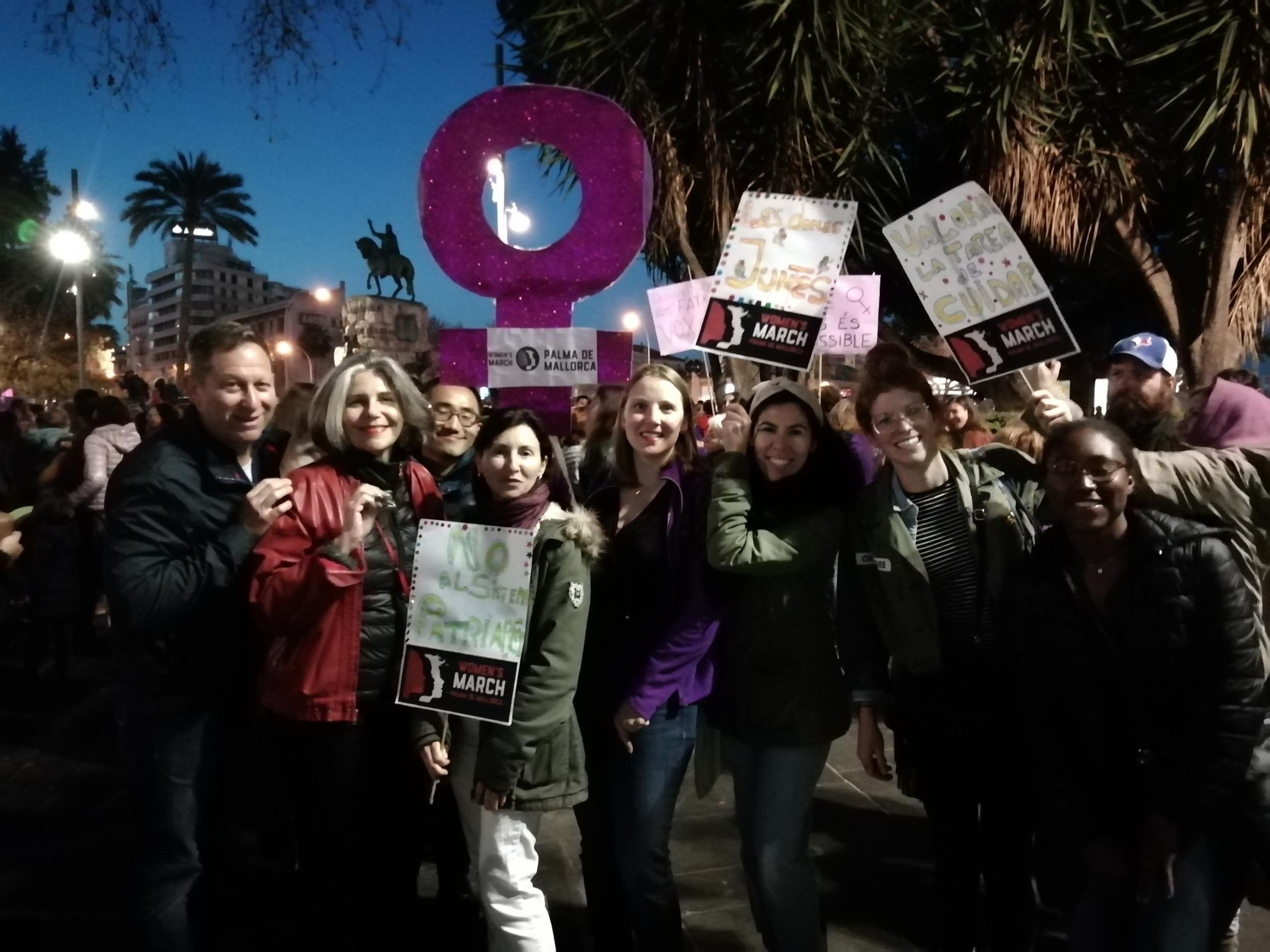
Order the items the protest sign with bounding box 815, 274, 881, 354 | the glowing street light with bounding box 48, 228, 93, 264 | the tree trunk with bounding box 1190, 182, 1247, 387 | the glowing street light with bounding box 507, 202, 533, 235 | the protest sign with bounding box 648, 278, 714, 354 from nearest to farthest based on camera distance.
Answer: the protest sign with bounding box 815, 274, 881, 354, the protest sign with bounding box 648, 278, 714, 354, the tree trunk with bounding box 1190, 182, 1247, 387, the glowing street light with bounding box 507, 202, 533, 235, the glowing street light with bounding box 48, 228, 93, 264

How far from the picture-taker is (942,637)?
2260 mm

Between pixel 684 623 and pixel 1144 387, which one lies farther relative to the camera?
pixel 1144 387

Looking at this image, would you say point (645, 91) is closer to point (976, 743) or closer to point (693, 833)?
point (693, 833)

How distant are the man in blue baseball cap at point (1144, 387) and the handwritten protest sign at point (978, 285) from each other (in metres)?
0.39

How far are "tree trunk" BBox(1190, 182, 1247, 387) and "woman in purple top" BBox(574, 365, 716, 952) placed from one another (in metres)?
5.75

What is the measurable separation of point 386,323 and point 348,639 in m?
20.1

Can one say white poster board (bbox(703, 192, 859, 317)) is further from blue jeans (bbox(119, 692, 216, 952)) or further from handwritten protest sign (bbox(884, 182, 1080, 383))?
blue jeans (bbox(119, 692, 216, 952))

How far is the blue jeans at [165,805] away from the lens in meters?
2.21

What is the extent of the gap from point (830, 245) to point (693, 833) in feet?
8.06

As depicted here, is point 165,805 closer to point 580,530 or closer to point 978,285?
point 580,530

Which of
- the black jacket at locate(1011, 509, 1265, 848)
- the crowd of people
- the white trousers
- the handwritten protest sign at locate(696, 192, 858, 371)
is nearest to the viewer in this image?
the black jacket at locate(1011, 509, 1265, 848)

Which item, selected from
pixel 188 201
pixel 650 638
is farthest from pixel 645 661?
pixel 188 201

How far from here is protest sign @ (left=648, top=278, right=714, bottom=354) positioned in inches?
182

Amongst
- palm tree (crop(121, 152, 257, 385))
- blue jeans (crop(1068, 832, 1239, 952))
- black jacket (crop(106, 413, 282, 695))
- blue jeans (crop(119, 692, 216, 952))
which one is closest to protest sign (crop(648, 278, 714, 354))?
black jacket (crop(106, 413, 282, 695))
